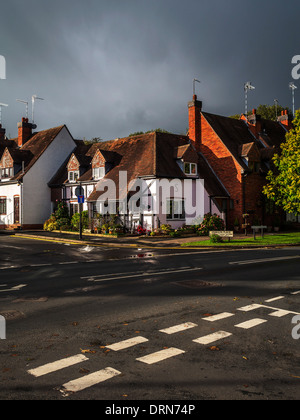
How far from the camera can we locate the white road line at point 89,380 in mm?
4346

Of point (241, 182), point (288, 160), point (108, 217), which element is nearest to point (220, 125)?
point (241, 182)

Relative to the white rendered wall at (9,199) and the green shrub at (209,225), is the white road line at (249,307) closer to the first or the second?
the green shrub at (209,225)

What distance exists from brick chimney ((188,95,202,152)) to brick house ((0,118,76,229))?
555 inches

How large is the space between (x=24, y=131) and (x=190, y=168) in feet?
75.5

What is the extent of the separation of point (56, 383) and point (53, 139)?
3736cm

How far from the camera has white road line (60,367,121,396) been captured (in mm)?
4346

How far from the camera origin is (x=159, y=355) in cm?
538

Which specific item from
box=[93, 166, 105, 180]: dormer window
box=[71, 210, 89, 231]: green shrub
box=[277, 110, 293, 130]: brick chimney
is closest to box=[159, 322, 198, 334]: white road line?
box=[71, 210, 89, 231]: green shrub

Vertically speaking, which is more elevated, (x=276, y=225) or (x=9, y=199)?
(x=9, y=199)

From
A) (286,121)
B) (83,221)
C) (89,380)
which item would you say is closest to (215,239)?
(83,221)

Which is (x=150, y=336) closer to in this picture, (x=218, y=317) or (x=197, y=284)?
(x=218, y=317)

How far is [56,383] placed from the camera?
14.8 ft

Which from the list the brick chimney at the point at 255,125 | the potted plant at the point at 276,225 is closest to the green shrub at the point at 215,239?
the potted plant at the point at 276,225
